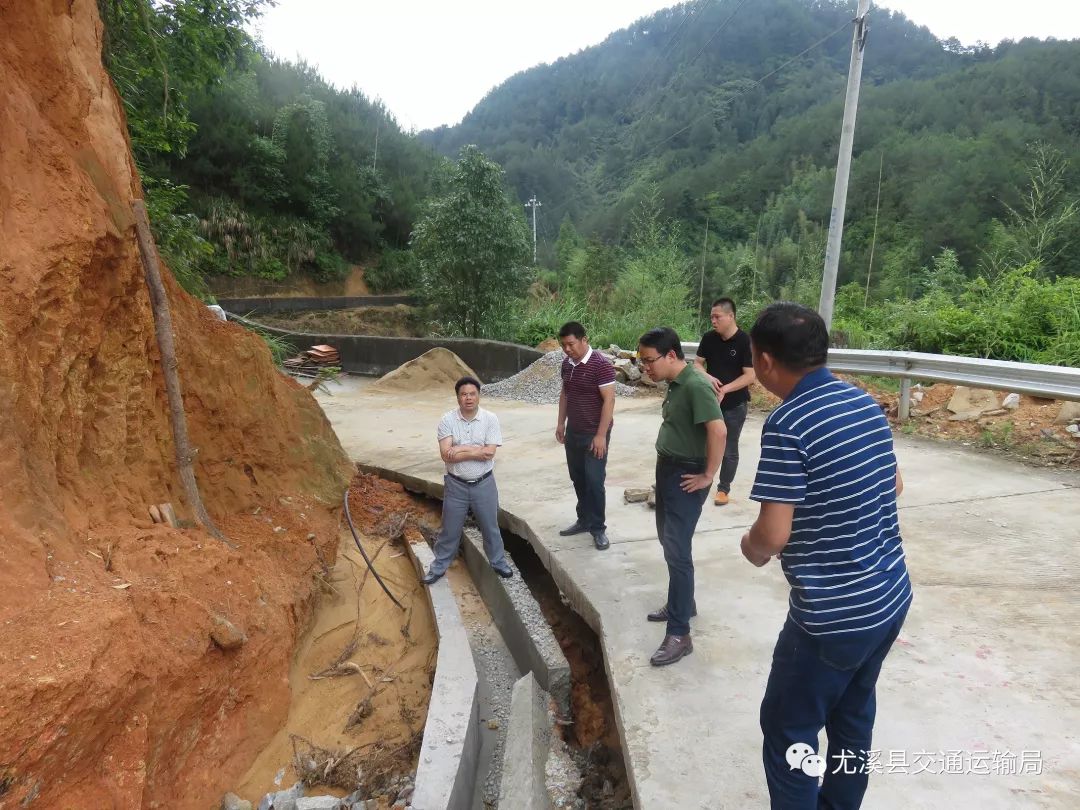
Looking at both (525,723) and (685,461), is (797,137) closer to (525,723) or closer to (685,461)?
(685,461)

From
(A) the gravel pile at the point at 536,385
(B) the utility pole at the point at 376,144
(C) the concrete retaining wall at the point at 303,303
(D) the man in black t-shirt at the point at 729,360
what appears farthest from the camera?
(B) the utility pole at the point at 376,144

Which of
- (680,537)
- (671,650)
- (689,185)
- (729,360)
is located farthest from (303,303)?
(671,650)

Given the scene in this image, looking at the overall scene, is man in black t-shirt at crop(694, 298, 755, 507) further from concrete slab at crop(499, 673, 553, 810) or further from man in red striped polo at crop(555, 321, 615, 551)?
concrete slab at crop(499, 673, 553, 810)

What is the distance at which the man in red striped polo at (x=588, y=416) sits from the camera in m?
4.80

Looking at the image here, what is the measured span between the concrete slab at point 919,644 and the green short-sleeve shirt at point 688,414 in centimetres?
103

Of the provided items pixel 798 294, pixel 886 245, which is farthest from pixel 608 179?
pixel 798 294

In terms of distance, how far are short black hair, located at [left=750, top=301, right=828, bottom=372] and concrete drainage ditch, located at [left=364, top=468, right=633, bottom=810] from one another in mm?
2106

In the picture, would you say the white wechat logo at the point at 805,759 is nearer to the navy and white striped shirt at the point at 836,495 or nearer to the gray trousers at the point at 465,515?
the navy and white striped shirt at the point at 836,495

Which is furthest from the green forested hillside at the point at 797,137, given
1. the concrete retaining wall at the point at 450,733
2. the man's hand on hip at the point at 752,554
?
the man's hand on hip at the point at 752,554

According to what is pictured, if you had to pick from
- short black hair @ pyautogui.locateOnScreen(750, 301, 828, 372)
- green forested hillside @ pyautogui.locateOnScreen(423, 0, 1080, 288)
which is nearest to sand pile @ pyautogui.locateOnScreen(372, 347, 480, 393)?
green forested hillside @ pyautogui.locateOnScreen(423, 0, 1080, 288)

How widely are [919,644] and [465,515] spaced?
3121 mm

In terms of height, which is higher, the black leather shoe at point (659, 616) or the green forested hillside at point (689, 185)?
the green forested hillside at point (689, 185)

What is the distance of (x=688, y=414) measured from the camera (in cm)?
338

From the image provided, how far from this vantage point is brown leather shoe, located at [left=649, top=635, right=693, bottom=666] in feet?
10.6
